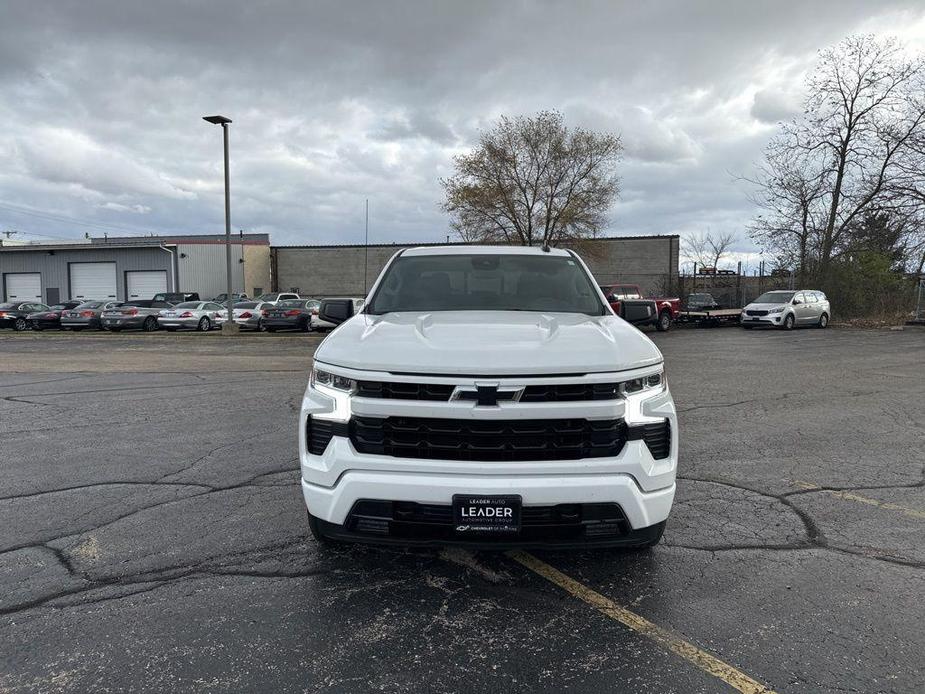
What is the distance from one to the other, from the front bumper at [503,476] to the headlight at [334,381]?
0.09 m

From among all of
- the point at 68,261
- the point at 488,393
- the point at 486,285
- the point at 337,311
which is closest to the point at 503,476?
the point at 488,393

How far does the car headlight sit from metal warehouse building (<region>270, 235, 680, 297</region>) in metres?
42.3

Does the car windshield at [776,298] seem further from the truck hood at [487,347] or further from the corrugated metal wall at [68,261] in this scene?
the corrugated metal wall at [68,261]

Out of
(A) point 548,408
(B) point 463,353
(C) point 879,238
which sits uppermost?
(C) point 879,238

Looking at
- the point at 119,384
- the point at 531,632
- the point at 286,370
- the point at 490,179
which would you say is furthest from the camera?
the point at 490,179

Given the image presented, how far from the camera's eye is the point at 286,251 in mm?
50719

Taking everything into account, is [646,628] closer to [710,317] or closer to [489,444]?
[489,444]

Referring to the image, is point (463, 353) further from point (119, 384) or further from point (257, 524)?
point (119, 384)

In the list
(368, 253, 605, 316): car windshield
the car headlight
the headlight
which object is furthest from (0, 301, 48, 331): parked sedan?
the car headlight

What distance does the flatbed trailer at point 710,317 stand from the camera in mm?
27094

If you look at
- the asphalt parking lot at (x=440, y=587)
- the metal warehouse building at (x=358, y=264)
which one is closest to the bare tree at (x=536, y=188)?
the metal warehouse building at (x=358, y=264)

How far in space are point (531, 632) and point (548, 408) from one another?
1048 mm

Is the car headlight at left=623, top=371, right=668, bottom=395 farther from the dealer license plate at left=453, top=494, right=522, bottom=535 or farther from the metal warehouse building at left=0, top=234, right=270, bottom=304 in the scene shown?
A: the metal warehouse building at left=0, top=234, right=270, bottom=304

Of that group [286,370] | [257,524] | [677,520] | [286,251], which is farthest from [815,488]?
[286,251]
